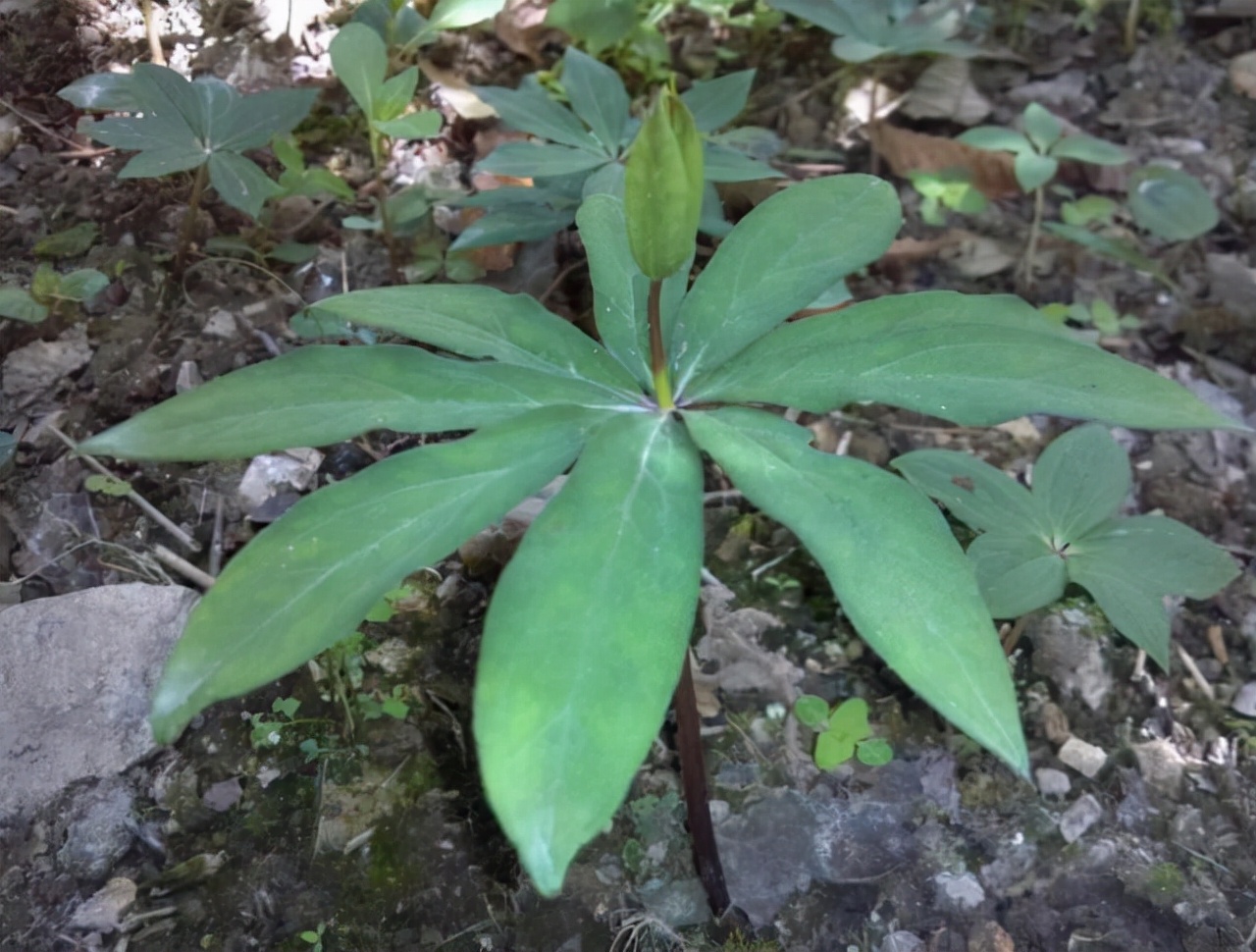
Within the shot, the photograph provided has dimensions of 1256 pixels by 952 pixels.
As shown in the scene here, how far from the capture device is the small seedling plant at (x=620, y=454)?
29.2 inches

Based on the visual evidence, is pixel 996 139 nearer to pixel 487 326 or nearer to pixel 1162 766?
pixel 1162 766

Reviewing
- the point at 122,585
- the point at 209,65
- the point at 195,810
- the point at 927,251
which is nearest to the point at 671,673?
the point at 195,810

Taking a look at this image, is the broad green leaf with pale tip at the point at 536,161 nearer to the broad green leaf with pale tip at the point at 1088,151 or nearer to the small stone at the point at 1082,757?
the broad green leaf with pale tip at the point at 1088,151

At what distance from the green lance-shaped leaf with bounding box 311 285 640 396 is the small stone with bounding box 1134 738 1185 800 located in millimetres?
1055

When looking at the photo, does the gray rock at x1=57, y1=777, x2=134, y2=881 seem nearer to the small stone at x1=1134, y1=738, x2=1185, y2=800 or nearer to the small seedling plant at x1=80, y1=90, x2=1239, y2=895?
the small seedling plant at x1=80, y1=90, x2=1239, y2=895

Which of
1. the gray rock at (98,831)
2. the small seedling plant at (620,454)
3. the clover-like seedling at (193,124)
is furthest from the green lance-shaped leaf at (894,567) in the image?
the clover-like seedling at (193,124)

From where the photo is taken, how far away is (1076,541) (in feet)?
4.84

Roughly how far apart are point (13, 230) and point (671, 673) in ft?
4.47

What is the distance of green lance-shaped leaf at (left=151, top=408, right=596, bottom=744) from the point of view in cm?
77

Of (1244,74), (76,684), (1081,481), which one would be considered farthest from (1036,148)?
(76,684)

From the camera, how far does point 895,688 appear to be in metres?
1.58

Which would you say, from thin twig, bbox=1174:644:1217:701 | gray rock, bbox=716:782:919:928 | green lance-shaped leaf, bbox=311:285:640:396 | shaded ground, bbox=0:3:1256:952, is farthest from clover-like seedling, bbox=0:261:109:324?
thin twig, bbox=1174:644:1217:701

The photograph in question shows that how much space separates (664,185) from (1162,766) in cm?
125

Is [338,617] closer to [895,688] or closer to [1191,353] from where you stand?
[895,688]
